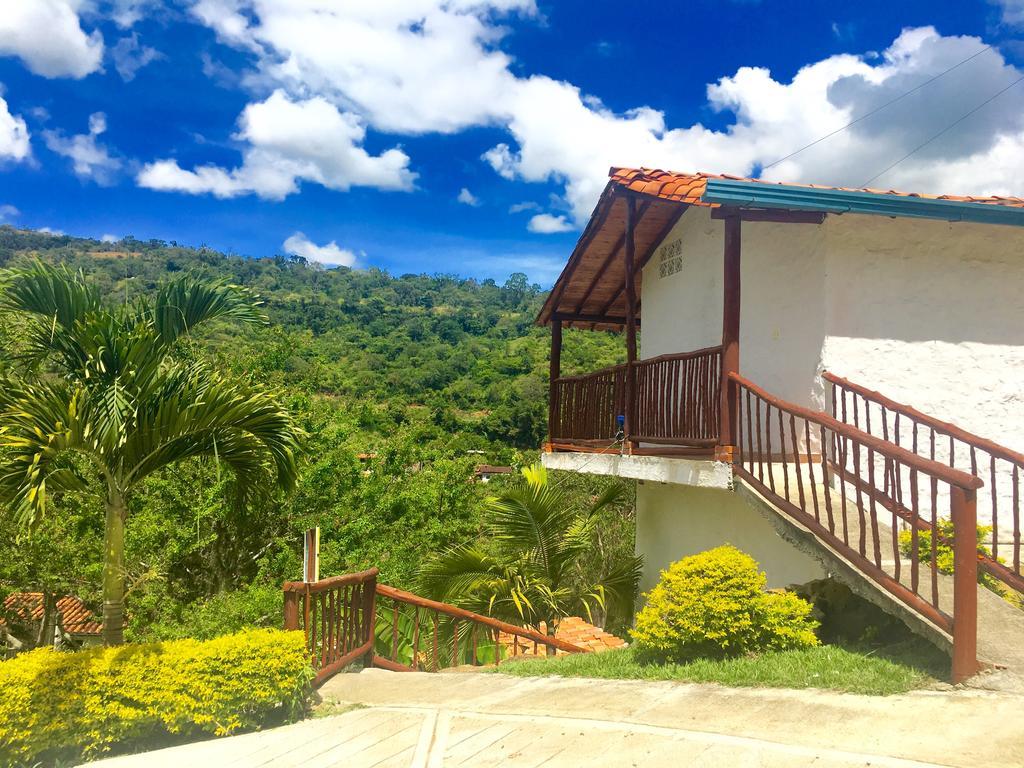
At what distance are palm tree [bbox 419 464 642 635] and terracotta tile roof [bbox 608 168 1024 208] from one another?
13.8 ft

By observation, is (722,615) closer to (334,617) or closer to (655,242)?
(334,617)

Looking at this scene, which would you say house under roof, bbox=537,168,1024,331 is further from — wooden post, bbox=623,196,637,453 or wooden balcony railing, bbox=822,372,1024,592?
wooden balcony railing, bbox=822,372,1024,592

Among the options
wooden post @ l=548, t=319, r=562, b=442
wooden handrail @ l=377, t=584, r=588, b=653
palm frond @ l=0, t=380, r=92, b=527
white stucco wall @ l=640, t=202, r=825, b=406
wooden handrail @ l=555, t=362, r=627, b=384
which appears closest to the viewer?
palm frond @ l=0, t=380, r=92, b=527

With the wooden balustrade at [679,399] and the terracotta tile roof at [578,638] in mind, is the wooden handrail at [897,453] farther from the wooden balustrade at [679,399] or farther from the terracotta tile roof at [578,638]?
the terracotta tile roof at [578,638]

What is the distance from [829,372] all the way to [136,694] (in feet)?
20.8

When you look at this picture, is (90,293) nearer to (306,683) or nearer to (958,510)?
(306,683)

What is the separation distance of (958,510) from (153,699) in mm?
5078

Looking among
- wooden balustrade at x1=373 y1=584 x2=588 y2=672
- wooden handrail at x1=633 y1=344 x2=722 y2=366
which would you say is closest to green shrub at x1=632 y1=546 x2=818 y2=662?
wooden handrail at x1=633 y1=344 x2=722 y2=366

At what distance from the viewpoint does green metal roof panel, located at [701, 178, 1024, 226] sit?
6.09 meters

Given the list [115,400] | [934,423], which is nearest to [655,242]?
[934,423]

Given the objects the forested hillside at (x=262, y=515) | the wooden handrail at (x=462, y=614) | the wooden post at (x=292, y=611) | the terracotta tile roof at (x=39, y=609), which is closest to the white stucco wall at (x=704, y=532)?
the wooden handrail at (x=462, y=614)

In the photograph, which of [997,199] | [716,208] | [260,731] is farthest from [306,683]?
[997,199]

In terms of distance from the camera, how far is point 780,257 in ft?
25.3

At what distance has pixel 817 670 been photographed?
457 centimetres
